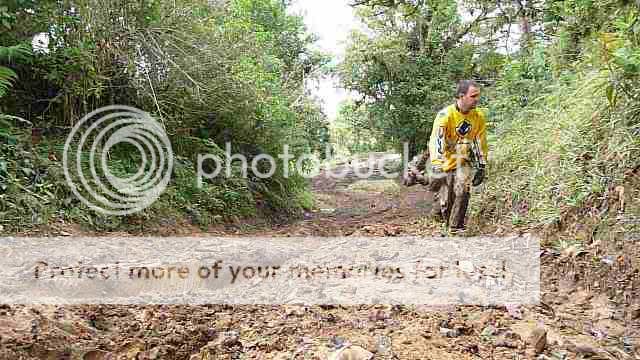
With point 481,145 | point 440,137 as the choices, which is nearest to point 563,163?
point 481,145

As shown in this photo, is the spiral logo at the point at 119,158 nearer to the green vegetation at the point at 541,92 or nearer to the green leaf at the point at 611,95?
the green vegetation at the point at 541,92

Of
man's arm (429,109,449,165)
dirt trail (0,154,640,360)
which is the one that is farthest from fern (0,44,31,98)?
man's arm (429,109,449,165)

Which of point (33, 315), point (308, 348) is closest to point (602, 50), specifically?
point (308, 348)

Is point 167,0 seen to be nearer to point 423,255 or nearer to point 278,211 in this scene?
point 278,211

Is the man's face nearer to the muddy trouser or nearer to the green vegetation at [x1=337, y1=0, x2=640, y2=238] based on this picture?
the muddy trouser

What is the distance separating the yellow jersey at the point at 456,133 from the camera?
5746 millimetres

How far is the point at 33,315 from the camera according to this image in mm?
3318

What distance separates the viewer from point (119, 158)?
716cm

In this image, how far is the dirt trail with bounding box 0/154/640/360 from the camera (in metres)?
2.79

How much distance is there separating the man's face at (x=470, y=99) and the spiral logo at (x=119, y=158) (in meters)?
3.84

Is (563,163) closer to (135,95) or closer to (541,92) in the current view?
(541,92)

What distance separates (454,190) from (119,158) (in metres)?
4.21

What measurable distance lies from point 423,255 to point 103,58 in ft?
15.6

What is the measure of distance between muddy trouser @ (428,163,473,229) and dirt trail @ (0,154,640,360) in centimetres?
175
